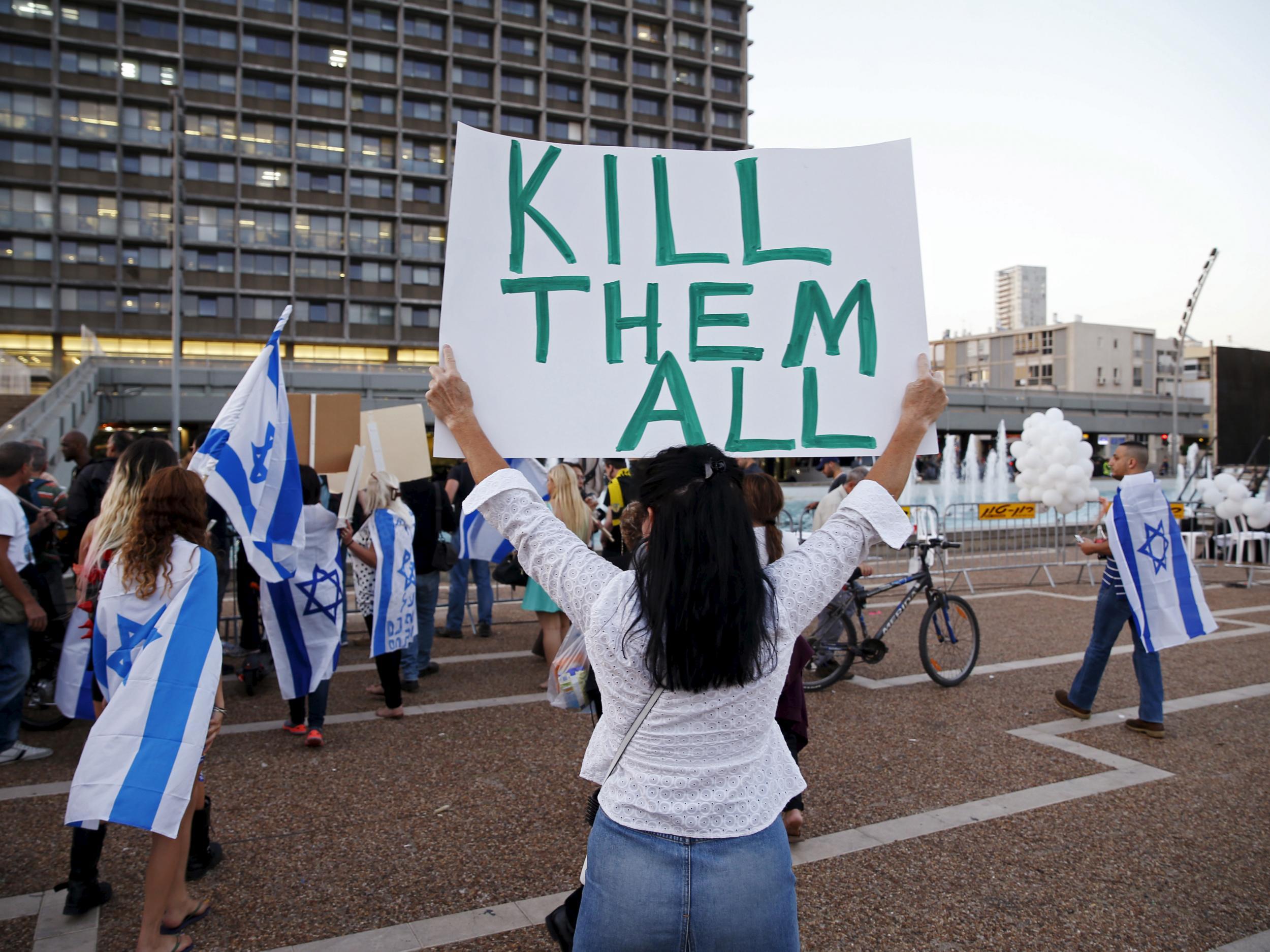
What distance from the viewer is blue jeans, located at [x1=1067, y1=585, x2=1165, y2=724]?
5645 millimetres

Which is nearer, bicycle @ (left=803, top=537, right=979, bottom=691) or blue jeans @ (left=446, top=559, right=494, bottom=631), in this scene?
bicycle @ (left=803, top=537, right=979, bottom=691)

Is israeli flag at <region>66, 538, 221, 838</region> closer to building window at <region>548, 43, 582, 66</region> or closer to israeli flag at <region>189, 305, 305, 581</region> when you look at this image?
israeli flag at <region>189, 305, 305, 581</region>

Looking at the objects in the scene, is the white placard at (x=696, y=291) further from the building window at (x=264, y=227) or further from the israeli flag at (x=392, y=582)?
the building window at (x=264, y=227)

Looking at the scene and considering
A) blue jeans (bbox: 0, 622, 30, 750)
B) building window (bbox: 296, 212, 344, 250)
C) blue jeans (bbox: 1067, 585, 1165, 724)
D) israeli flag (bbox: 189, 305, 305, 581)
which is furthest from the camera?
building window (bbox: 296, 212, 344, 250)

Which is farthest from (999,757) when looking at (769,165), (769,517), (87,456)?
(87,456)

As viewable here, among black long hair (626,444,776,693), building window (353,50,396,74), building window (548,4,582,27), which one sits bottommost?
black long hair (626,444,776,693)

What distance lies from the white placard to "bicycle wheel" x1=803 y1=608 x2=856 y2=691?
4653 mm

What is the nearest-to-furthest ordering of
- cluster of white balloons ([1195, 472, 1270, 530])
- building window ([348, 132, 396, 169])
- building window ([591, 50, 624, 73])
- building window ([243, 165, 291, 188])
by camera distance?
cluster of white balloons ([1195, 472, 1270, 530]) < building window ([243, 165, 291, 188]) < building window ([348, 132, 396, 169]) < building window ([591, 50, 624, 73])

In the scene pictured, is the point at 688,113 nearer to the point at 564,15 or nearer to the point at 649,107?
the point at 649,107

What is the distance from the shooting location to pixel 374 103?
195 feet

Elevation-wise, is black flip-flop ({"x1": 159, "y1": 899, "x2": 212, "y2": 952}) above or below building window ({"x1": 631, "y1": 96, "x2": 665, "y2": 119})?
below

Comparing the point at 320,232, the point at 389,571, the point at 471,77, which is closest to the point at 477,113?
the point at 471,77

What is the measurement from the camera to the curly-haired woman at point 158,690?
2967 mm

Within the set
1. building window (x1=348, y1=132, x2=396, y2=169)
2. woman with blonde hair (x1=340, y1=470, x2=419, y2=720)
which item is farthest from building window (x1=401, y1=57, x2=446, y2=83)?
woman with blonde hair (x1=340, y1=470, x2=419, y2=720)
